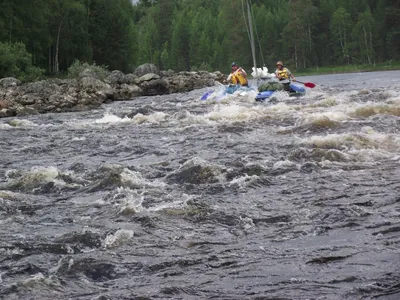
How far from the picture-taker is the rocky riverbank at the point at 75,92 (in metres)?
25.5

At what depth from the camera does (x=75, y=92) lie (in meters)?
28.3

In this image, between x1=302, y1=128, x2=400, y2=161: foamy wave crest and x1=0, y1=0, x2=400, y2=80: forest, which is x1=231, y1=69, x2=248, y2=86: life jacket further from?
x1=302, y1=128, x2=400, y2=161: foamy wave crest

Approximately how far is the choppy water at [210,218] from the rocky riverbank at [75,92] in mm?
12763

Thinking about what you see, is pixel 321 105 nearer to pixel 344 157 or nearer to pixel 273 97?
pixel 273 97

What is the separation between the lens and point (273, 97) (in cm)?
2028

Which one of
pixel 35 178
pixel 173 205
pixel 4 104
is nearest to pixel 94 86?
pixel 4 104

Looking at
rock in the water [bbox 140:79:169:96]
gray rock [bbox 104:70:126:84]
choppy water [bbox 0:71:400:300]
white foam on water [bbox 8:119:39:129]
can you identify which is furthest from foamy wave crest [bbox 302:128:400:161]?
gray rock [bbox 104:70:126:84]

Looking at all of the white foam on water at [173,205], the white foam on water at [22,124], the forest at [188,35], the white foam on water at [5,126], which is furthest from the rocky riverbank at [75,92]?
Answer: the white foam on water at [173,205]

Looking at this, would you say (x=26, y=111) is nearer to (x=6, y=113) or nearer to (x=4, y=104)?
(x=6, y=113)

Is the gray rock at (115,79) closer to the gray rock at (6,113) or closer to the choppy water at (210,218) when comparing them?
the gray rock at (6,113)

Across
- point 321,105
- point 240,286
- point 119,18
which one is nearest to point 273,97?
point 321,105

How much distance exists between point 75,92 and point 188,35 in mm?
71918

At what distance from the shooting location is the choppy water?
4.76m

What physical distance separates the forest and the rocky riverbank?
6133 mm
